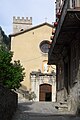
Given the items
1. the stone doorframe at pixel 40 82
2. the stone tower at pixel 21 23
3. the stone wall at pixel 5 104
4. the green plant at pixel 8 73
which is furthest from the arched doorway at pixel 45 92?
the stone wall at pixel 5 104

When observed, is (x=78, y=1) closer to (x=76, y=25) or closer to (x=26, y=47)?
(x=76, y=25)

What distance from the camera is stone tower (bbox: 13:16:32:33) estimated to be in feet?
198

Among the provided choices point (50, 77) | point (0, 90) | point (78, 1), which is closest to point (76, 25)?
point (78, 1)

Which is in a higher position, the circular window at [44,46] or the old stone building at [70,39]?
the old stone building at [70,39]

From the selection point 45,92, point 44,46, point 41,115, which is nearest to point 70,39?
point 41,115

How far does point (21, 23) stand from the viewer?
200 feet

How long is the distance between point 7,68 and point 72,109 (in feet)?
22.9

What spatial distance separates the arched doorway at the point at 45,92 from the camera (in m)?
37.4

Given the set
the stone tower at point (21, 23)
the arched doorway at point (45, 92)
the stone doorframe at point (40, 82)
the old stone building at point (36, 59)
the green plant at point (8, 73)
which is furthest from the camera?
the stone tower at point (21, 23)

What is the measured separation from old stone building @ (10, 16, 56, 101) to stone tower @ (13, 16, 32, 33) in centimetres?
1944

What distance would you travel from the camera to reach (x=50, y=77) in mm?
37531

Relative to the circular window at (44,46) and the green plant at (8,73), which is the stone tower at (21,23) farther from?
the green plant at (8,73)

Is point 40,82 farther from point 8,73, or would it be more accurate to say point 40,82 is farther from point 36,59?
point 8,73

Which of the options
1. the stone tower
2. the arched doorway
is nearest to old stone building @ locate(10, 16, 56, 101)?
the arched doorway
